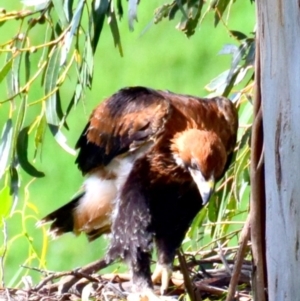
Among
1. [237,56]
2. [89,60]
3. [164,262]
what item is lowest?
[164,262]

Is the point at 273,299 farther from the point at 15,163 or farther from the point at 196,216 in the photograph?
the point at 196,216

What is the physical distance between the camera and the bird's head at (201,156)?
3.90 meters

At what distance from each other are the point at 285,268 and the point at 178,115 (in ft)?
6.78

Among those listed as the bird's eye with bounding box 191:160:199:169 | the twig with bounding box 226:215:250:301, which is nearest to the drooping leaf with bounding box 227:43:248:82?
the bird's eye with bounding box 191:160:199:169

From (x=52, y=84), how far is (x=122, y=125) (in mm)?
425

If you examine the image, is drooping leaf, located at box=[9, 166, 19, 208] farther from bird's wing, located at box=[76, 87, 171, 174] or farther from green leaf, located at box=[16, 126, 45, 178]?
bird's wing, located at box=[76, 87, 171, 174]

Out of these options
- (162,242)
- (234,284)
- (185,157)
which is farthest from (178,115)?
(234,284)

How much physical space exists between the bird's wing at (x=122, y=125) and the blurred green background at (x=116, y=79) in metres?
2.96

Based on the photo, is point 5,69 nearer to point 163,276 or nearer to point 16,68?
point 16,68

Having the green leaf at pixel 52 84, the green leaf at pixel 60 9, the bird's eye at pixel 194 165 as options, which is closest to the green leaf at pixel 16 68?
the green leaf at pixel 52 84

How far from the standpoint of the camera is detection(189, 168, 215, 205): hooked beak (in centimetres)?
382

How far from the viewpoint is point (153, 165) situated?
13.4 feet

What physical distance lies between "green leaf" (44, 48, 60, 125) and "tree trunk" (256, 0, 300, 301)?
1.73m

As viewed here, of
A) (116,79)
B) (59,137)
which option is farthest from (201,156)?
(116,79)
